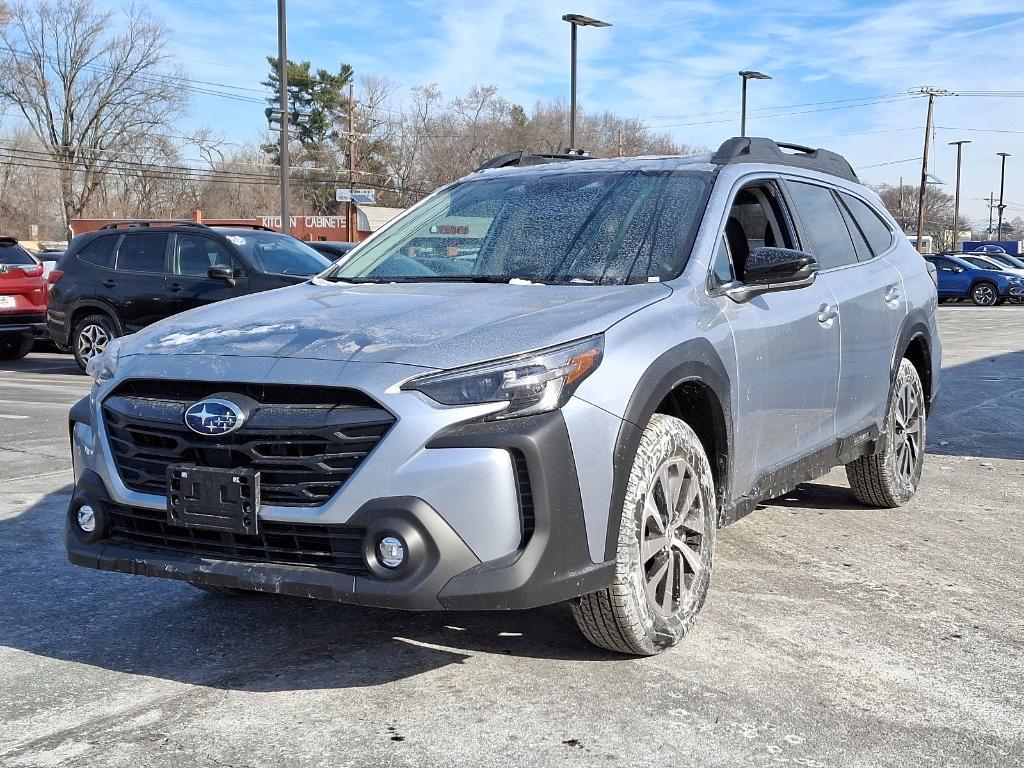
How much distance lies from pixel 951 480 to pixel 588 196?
11.9 feet

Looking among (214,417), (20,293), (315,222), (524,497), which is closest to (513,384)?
(524,497)

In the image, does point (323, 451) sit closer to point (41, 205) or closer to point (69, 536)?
point (69, 536)

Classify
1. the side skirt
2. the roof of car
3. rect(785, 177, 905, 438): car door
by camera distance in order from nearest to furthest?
the side skirt, the roof of car, rect(785, 177, 905, 438): car door

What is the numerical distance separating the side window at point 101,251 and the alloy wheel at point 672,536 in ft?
38.6

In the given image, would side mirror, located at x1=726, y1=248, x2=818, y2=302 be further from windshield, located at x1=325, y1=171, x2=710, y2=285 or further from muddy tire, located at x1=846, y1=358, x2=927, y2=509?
muddy tire, located at x1=846, y1=358, x2=927, y2=509

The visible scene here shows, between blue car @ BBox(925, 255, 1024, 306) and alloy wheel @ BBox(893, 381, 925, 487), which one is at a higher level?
alloy wheel @ BBox(893, 381, 925, 487)

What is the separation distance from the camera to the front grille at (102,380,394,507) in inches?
129

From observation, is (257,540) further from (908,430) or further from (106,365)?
(908,430)

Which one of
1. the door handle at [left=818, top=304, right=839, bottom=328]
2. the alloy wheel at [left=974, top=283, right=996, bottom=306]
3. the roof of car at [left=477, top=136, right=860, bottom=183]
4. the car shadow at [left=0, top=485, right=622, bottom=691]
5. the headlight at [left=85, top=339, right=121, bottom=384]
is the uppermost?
the roof of car at [left=477, top=136, right=860, bottom=183]

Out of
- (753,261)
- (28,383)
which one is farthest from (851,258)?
(28,383)

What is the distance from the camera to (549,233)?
4.57m

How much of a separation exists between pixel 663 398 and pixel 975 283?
109ft

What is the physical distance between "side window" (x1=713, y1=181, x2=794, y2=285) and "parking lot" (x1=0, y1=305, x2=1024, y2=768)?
1.31 metres

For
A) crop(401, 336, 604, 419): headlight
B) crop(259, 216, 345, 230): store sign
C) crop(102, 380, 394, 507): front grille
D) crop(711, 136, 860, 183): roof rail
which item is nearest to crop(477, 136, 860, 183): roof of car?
crop(711, 136, 860, 183): roof rail
